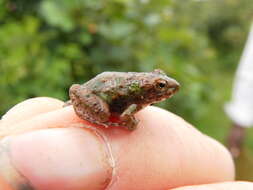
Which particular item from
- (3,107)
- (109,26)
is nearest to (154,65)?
(109,26)

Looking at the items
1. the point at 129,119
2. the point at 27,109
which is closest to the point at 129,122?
the point at 129,119

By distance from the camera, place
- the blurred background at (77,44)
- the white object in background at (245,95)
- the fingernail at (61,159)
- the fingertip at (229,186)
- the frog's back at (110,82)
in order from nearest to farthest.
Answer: the fingernail at (61,159) < the fingertip at (229,186) < the frog's back at (110,82) < the blurred background at (77,44) < the white object in background at (245,95)

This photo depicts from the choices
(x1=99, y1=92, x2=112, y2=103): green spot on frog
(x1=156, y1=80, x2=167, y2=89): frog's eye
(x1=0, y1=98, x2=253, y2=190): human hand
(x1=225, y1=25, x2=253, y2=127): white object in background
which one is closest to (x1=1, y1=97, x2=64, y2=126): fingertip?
(x1=0, y1=98, x2=253, y2=190): human hand

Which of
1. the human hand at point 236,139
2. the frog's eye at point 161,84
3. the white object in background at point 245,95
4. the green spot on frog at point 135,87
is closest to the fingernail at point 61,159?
the green spot on frog at point 135,87

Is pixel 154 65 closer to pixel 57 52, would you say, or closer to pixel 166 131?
pixel 57 52

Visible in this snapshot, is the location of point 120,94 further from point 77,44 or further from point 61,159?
point 77,44

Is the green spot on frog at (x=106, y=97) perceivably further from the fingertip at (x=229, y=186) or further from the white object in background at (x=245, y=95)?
the white object in background at (x=245, y=95)
